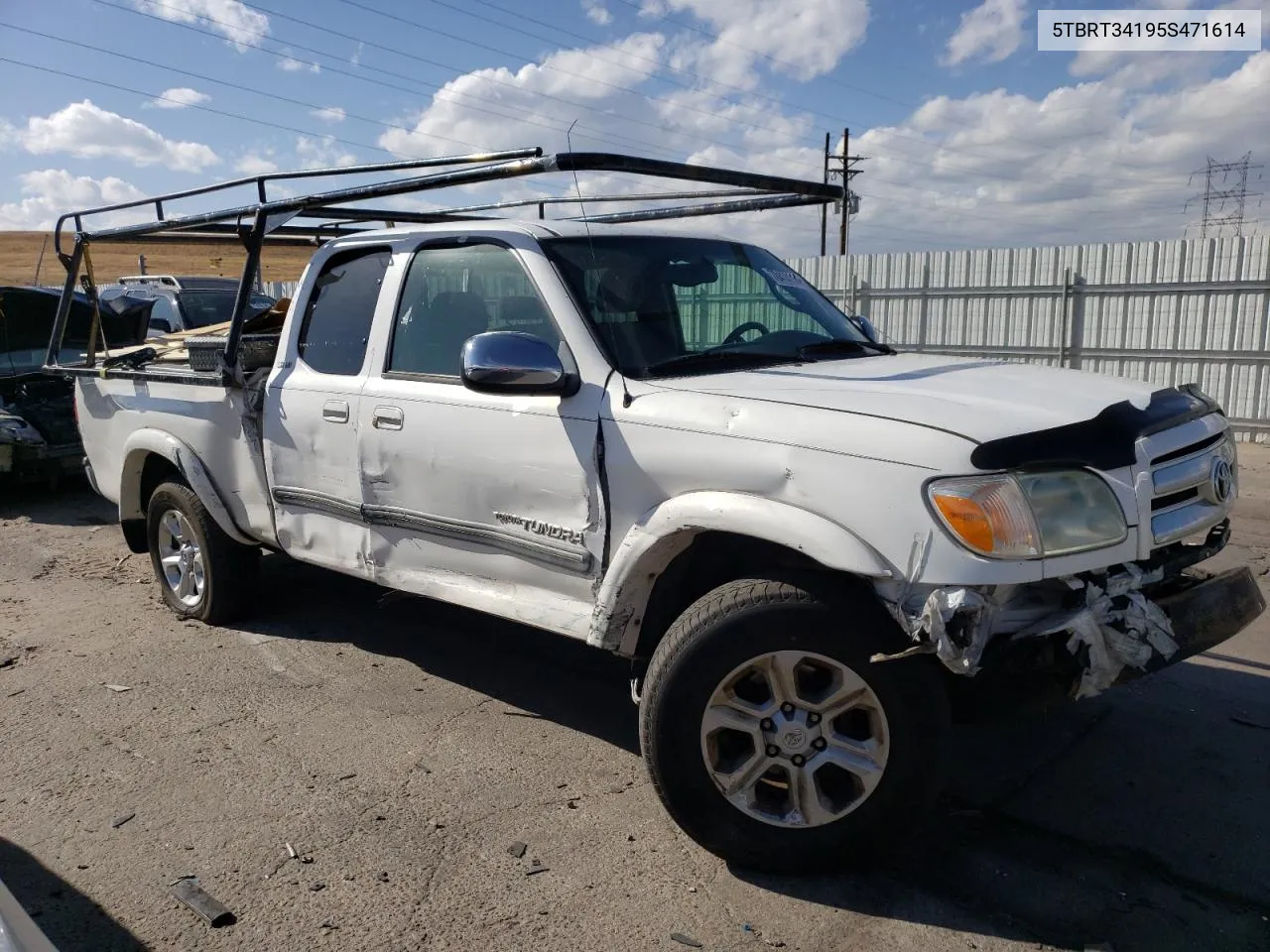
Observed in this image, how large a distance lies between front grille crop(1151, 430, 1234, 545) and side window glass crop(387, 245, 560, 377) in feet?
6.57

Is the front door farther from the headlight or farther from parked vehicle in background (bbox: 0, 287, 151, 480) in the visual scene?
parked vehicle in background (bbox: 0, 287, 151, 480)

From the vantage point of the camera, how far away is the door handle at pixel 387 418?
3984 millimetres

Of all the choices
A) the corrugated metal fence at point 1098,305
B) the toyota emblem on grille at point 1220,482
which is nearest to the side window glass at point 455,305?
the toyota emblem on grille at point 1220,482

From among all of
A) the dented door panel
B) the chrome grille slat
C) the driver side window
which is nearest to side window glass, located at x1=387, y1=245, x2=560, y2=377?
the dented door panel

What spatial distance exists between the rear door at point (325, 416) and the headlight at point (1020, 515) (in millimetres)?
2532

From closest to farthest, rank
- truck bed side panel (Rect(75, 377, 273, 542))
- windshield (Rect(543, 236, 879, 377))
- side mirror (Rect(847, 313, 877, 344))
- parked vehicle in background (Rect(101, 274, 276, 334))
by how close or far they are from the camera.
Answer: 1. windshield (Rect(543, 236, 879, 377))
2. side mirror (Rect(847, 313, 877, 344))
3. truck bed side panel (Rect(75, 377, 273, 542))
4. parked vehicle in background (Rect(101, 274, 276, 334))

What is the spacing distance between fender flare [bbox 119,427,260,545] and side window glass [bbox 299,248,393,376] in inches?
39.7

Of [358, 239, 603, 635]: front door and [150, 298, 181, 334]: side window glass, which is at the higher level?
[150, 298, 181, 334]: side window glass

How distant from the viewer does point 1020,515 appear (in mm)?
2639

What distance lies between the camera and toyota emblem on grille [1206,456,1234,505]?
122 inches

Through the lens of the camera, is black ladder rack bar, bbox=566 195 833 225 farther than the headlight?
Answer: Yes

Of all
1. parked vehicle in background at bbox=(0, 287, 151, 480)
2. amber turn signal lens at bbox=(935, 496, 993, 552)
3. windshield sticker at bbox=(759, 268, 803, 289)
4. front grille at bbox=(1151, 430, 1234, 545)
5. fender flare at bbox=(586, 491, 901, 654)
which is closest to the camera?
amber turn signal lens at bbox=(935, 496, 993, 552)

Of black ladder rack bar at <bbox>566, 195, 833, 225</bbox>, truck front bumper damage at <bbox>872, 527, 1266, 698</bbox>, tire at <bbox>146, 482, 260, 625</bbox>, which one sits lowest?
tire at <bbox>146, 482, 260, 625</bbox>

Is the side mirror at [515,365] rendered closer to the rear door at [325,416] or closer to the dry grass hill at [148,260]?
the rear door at [325,416]
